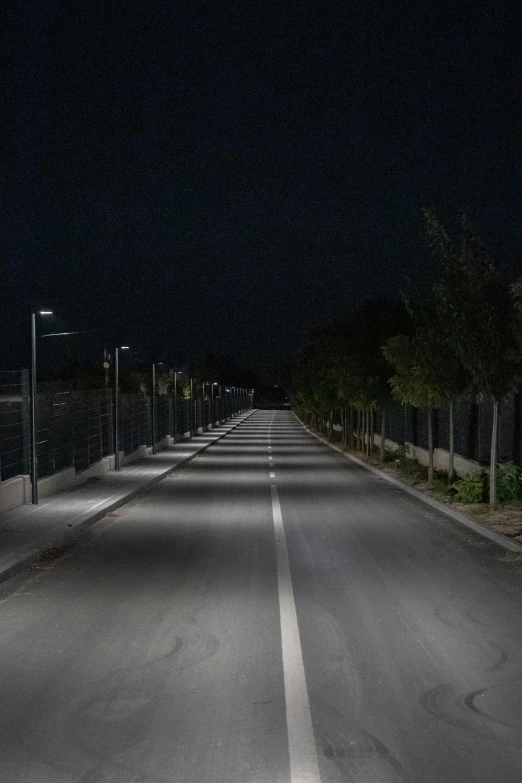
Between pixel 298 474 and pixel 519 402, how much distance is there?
1001cm

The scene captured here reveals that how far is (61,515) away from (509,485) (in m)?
9.07

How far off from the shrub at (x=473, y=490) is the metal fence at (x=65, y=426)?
366 inches

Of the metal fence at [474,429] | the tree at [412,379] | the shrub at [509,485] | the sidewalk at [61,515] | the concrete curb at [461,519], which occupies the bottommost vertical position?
the concrete curb at [461,519]

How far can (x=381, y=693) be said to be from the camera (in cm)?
726

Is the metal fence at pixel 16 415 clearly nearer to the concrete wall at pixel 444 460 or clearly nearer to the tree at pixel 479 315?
the tree at pixel 479 315

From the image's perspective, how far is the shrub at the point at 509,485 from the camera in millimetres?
20891

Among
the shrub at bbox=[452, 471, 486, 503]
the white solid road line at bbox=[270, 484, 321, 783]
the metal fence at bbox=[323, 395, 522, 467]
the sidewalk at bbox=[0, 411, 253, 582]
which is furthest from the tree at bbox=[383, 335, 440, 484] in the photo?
the white solid road line at bbox=[270, 484, 321, 783]

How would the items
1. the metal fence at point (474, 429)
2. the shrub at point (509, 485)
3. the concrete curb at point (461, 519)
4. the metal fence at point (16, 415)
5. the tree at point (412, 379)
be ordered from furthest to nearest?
the tree at point (412, 379) → the metal fence at point (474, 429) → the shrub at point (509, 485) → the metal fence at point (16, 415) → the concrete curb at point (461, 519)

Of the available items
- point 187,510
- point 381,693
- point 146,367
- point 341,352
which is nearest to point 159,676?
point 381,693

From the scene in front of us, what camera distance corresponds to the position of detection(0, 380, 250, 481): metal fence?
21.2 m

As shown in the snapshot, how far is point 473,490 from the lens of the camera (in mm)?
21656

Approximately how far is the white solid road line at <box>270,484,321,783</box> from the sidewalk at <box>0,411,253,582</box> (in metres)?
3.91

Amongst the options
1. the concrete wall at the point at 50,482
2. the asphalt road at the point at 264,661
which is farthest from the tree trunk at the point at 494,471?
the concrete wall at the point at 50,482

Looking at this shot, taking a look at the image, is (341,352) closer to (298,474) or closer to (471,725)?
(298,474)
